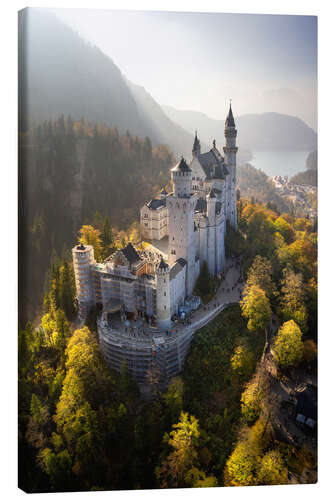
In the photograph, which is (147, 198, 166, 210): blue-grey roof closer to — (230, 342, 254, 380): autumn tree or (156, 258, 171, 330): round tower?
(156, 258, 171, 330): round tower

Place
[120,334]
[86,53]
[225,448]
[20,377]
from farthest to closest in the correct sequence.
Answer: [120,334]
[86,53]
[225,448]
[20,377]

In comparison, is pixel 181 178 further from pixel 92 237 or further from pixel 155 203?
pixel 92 237

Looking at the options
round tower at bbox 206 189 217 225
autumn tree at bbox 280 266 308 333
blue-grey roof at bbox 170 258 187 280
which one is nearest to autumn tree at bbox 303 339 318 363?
autumn tree at bbox 280 266 308 333

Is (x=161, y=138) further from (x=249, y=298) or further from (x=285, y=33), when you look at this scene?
(x=249, y=298)

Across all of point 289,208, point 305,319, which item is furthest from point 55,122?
point 305,319

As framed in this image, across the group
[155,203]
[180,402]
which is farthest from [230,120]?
[180,402]

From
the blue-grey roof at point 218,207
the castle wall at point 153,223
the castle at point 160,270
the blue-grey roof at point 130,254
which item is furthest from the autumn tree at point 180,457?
the castle wall at point 153,223
